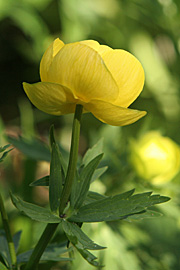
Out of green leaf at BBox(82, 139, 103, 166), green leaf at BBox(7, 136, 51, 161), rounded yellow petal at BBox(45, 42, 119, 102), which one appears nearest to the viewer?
rounded yellow petal at BBox(45, 42, 119, 102)

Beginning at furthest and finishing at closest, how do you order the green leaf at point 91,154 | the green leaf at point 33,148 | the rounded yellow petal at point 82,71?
the green leaf at point 33,148
the green leaf at point 91,154
the rounded yellow petal at point 82,71

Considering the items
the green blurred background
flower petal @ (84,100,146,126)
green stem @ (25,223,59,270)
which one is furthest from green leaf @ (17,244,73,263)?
the green blurred background

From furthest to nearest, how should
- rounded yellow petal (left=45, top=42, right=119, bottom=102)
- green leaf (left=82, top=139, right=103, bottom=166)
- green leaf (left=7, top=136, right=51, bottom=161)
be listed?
green leaf (left=7, top=136, right=51, bottom=161) < green leaf (left=82, top=139, right=103, bottom=166) < rounded yellow petal (left=45, top=42, right=119, bottom=102)

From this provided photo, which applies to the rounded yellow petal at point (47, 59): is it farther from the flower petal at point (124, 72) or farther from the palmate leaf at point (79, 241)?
the palmate leaf at point (79, 241)

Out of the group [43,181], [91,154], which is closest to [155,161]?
[91,154]

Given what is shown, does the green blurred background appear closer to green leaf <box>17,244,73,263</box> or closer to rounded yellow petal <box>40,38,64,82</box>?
green leaf <box>17,244,73,263</box>

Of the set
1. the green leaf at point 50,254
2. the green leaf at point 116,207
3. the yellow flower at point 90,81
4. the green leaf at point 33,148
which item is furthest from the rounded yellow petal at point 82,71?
the green leaf at point 33,148

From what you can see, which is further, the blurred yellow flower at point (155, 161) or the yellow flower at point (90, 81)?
the blurred yellow flower at point (155, 161)
